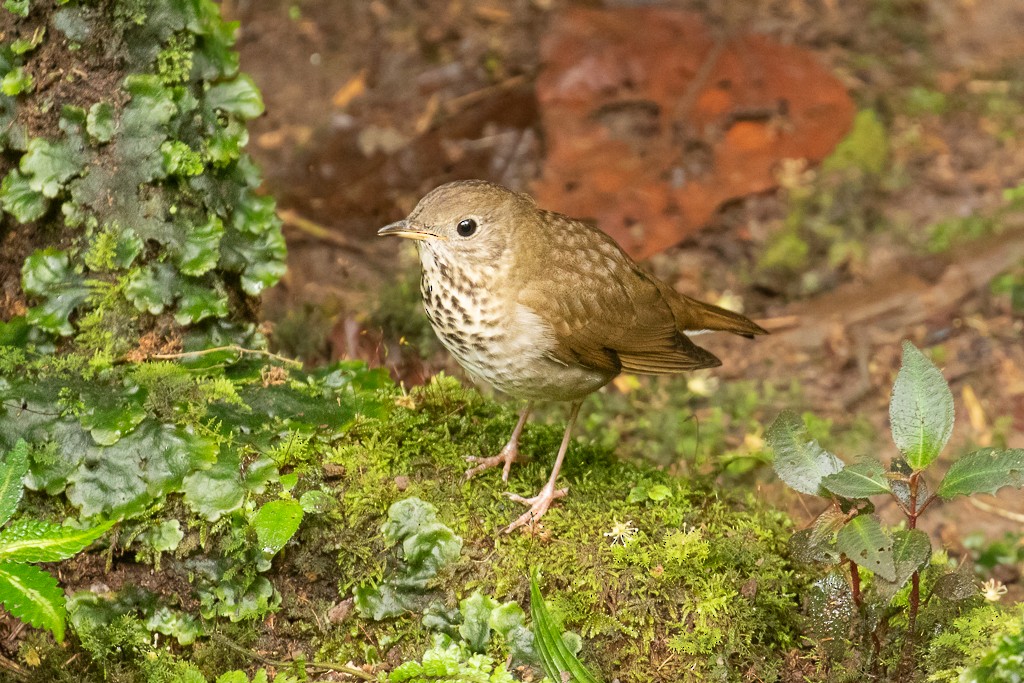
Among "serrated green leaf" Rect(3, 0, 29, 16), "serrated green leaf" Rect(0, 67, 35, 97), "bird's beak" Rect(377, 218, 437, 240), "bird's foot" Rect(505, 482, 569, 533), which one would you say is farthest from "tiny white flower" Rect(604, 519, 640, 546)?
"serrated green leaf" Rect(3, 0, 29, 16)

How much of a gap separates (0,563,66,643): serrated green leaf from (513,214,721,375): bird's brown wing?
176 centimetres

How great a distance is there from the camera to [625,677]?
127 inches

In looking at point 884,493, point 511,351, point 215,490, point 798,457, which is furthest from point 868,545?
point 215,490

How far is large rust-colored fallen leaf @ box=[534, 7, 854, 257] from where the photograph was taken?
21.4ft

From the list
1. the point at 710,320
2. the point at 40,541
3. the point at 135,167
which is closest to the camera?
the point at 40,541

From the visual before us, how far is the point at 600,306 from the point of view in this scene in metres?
3.72

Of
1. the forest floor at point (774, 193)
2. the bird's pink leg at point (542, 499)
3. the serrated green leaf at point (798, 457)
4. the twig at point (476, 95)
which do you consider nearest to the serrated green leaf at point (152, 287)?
the forest floor at point (774, 193)

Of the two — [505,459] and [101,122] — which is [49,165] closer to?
[101,122]

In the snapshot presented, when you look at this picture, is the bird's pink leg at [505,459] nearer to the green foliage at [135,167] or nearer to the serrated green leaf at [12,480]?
the green foliage at [135,167]

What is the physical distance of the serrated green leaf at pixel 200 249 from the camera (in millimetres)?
3887

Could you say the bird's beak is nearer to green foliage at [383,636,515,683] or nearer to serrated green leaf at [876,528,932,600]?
green foliage at [383,636,515,683]

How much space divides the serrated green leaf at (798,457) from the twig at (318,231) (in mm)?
3950

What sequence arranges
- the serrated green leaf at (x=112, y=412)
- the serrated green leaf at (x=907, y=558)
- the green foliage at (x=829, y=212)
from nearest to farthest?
the serrated green leaf at (x=907, y=558), the serrated green leaf at (x=112, y=412), the green foliage at (x=829, y=212)

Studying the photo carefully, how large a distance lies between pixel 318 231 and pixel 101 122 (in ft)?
9.17
